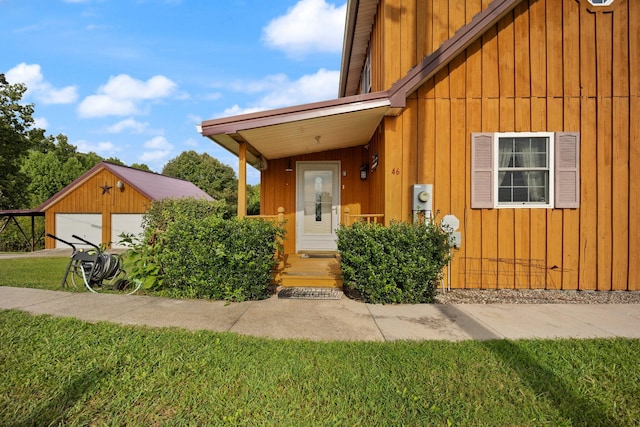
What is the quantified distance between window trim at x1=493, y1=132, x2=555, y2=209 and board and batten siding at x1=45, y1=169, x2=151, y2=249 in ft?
56.2

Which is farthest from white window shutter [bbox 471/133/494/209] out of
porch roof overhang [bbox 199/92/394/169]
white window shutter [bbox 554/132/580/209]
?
porch roof overhang [bbox 199/92/394/169]

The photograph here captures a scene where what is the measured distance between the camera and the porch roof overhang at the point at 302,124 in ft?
16.5

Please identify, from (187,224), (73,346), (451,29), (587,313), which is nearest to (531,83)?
(451,29)

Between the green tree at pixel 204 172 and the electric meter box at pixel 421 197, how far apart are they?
100.0 ft

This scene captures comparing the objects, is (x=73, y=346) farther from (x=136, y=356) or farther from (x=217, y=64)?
(x=217, y=64)

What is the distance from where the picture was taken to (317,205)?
26.9ft

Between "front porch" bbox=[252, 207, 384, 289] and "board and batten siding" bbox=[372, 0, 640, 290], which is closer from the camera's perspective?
"board and batten siding" bbox=[372, 0, 640, 290]

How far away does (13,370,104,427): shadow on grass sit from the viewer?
6.49 feet

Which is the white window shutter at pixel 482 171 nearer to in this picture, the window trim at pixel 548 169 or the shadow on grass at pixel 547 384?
the window trim at pixel 548 169

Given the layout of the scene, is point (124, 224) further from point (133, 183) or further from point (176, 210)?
point (176, 210)

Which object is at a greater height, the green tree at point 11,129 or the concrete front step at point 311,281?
the green tree at point 11,129

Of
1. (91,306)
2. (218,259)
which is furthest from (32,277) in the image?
(218,259)

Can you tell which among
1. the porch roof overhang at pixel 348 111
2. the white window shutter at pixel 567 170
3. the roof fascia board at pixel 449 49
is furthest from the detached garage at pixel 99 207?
the white window shutter at pixel 567 170

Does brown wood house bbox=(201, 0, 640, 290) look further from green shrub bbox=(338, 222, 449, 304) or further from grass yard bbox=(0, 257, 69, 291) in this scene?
grass yard bbox=(0, 257, 69, 291)
